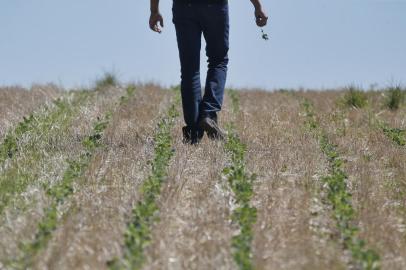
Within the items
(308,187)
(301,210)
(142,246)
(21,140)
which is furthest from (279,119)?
(142,246)

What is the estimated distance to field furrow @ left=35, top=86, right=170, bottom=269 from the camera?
374cm

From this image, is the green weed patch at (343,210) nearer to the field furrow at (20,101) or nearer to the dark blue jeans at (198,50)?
the dark blue jeans at (198,50)

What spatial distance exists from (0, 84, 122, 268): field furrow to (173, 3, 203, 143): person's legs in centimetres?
89

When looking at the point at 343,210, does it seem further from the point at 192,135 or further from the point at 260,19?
the point at 260,19

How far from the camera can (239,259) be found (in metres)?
3.62

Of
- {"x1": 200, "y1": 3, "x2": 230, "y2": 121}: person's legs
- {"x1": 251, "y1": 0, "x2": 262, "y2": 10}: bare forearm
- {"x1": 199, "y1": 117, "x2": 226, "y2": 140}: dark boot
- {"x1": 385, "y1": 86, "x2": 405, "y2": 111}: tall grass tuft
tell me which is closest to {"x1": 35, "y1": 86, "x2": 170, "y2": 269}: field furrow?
{"x1": 199, "y1": 117, "x2": 226, "y2": 140}: dark boot

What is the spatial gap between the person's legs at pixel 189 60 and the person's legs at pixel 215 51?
72mm

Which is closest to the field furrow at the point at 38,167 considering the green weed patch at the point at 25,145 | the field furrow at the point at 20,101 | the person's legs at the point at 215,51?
the green weed patch at the point at 25,145

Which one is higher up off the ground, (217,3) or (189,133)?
(217,3)

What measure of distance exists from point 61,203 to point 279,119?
463cm

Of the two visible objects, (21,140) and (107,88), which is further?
(107,88)

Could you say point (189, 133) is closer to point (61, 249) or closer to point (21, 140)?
point (21, 140)

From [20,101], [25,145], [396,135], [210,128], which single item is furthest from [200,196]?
[20,101]

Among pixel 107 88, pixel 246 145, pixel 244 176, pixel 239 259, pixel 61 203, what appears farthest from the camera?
pixel 107 88
